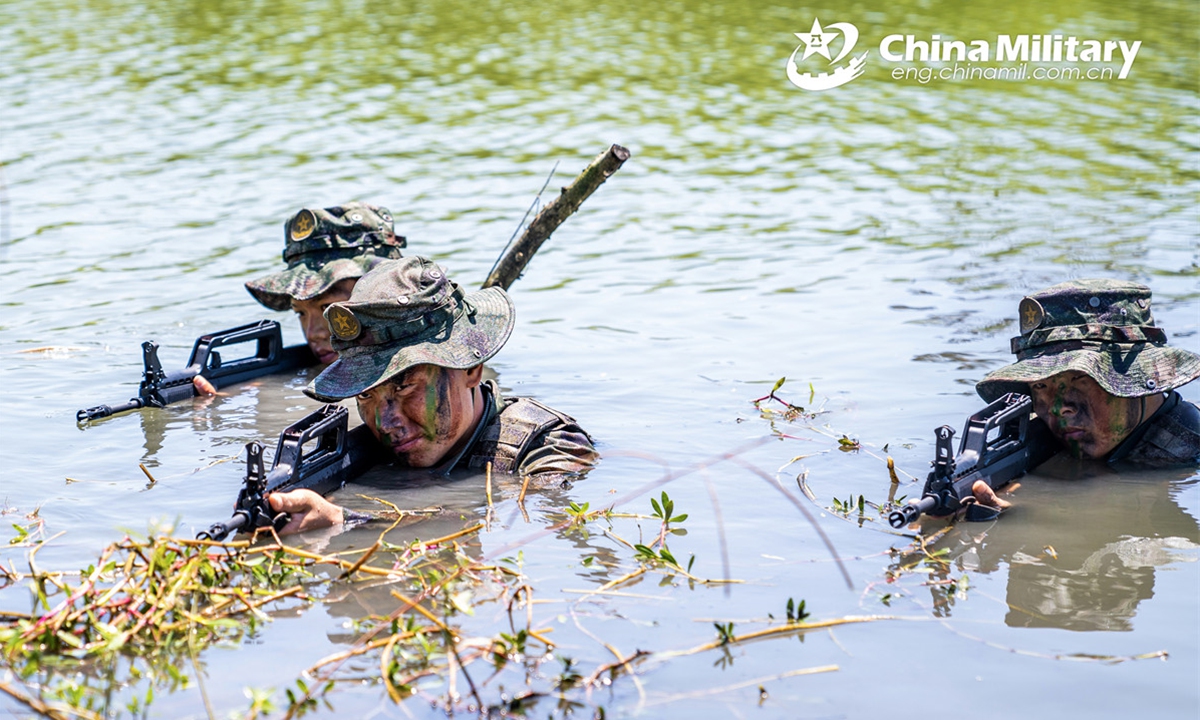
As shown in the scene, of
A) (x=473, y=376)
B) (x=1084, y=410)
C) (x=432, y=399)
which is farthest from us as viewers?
(x=1084, y=410)

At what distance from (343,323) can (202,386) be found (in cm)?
304

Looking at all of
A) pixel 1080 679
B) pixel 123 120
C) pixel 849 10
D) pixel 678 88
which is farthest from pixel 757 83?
pixel 1080 679

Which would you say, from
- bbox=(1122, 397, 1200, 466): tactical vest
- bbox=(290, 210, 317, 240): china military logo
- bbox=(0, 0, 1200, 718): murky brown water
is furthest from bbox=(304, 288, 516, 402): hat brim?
bbox=(1122, 397, 1200, 466): tactical vest

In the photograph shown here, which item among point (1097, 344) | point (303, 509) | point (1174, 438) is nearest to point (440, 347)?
point (303, 509)

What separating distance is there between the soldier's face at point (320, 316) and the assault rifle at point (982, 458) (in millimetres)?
4315

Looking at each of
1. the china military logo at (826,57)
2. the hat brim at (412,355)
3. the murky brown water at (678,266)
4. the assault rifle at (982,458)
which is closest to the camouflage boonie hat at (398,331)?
the hat brim at (412,355)

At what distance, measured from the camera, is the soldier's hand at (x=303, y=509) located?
213 inches

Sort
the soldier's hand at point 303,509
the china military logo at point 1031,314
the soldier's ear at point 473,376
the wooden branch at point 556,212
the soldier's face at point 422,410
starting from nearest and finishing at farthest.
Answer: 1. the soldier's hand at point 303,509
2. the soldier's face at point 422,410
3. the soldier's ear at point 473,376
4. the china military logo at point 1031,314
5. the wooden branch at point 556,212

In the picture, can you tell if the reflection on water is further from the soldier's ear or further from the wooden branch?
the wooden branch

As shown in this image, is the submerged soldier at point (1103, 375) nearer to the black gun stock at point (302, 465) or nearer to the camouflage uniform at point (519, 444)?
the camouflage uniform at point (519, 444)

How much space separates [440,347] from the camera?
5.91 m

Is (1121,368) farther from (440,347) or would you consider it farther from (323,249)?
(323,249)

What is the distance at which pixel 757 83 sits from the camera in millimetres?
20047

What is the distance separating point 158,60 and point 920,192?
1395 centimetres
